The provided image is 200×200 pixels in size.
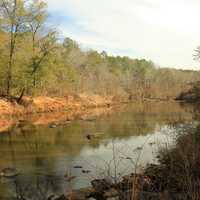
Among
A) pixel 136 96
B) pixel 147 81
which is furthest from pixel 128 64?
pixel 136 96

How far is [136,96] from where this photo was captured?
235 feet

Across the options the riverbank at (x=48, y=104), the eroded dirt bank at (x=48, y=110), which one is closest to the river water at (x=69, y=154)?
the eroded dirt bank at (x=48, y=110)

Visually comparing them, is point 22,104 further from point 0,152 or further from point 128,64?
point 128,64

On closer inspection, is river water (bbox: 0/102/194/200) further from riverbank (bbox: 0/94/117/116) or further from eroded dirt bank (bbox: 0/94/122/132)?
riverbank (bbox: 0/94/117/116)

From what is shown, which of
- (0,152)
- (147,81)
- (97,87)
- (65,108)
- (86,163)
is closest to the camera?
(86,163)

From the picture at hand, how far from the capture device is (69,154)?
14.7 metres

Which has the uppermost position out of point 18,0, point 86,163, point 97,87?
point 18,0

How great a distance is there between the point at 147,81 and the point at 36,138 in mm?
74229

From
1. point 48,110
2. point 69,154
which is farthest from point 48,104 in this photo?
point 69,154

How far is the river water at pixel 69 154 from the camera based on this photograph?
10.2 meters

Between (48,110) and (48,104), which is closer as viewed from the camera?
(48,110)

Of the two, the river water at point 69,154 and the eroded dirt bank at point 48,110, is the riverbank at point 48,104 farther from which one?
the river water at point 69,154

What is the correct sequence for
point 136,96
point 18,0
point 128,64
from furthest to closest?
point 128,64
point 136,96
point 18,0

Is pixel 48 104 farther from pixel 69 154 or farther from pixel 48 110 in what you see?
pixel 69 154
